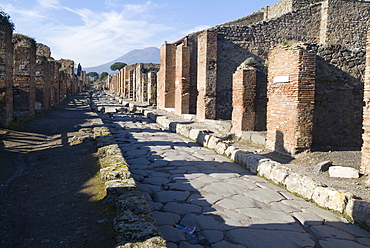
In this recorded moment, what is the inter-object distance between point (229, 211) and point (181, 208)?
549mm

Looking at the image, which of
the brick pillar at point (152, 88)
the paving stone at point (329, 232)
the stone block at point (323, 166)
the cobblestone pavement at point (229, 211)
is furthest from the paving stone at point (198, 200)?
the brick pillar at point (152, 88)

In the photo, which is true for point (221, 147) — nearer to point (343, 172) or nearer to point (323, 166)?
point (323, 166)

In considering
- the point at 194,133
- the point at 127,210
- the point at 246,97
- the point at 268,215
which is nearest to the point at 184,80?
the point at 246,97

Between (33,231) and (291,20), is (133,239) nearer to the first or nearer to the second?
(33,231)

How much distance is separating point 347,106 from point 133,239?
6488mm

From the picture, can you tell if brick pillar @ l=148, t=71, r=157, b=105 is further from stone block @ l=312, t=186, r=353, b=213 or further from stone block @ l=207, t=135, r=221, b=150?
stone block @ l=312, t=186, r=353, b=213

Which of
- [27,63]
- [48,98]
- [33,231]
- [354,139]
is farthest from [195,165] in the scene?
[48,98]

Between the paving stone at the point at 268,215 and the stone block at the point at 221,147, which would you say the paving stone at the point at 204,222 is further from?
the stone block at the point at 221,147

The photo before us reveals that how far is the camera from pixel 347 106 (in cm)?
730

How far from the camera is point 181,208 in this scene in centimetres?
376

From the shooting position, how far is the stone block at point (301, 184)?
4.15 meters

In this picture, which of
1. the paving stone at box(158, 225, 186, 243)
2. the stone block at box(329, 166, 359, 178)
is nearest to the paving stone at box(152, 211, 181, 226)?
the paving stone at box(158, 225, 186, 243)

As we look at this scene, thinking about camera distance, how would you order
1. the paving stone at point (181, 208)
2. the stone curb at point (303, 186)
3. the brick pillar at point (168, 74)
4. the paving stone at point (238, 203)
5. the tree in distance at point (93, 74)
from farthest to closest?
1. the tree in distance at point (93, 74)
2. the brick pillar at point (168, 74)
3. the paving stone at point (238, 203)
4. the paving stone at point (181, 208)
5. the stone curb at point (303, 186)

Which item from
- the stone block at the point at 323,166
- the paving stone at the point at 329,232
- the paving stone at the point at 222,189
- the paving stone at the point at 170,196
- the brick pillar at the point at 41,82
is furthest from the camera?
the brick pillar at the point at 41,82
